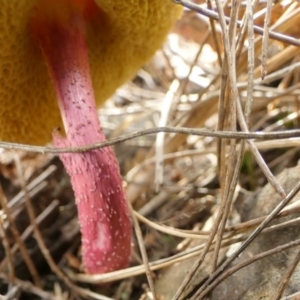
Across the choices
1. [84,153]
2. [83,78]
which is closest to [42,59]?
[83,78]

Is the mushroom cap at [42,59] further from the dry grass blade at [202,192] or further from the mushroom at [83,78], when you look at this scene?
the dry grass blade at [202,192]

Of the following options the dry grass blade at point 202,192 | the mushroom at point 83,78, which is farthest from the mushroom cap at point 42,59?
the dry grass blade at point 202,192

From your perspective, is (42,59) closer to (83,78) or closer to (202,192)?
(83,78)

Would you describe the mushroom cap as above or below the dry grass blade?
above

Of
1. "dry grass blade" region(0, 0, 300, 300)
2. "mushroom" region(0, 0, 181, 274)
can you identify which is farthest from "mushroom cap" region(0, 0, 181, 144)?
"dry grass blade" region(0, 0, 300, 300)

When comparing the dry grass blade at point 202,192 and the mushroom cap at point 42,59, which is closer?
the dry grass blade at point 202,192

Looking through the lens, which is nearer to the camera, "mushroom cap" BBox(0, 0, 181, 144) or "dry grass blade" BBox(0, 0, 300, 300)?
"dry grass blade" BBox(0, 0, 300, 300)

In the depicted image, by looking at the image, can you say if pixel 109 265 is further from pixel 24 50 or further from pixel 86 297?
pixel 24 50

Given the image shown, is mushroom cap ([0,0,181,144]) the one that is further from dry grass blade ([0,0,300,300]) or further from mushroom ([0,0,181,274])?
dry grass blade ([0,0,300,300])
